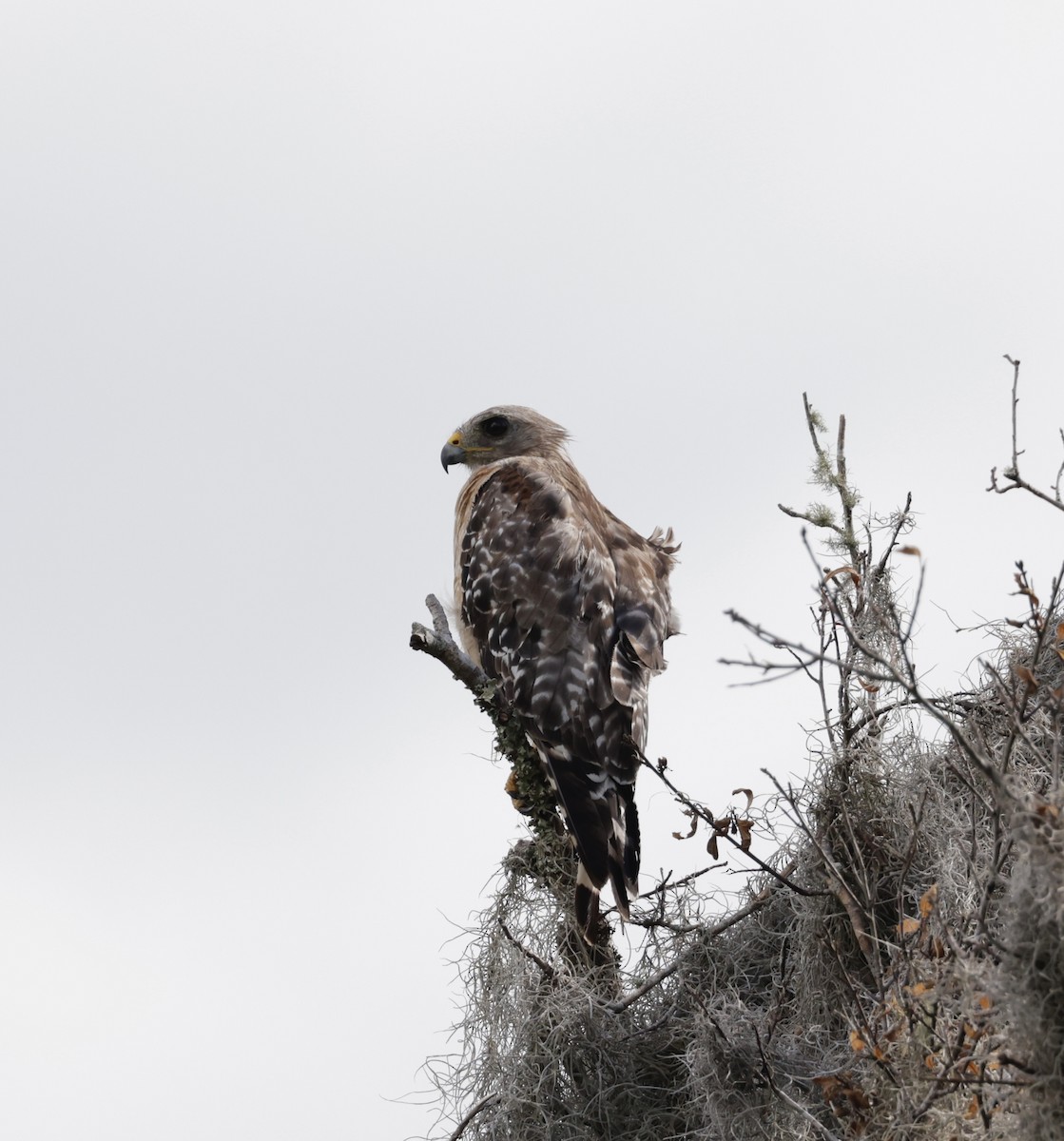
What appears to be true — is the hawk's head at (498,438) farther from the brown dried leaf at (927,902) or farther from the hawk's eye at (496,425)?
the brown dried leaf at (927,902)

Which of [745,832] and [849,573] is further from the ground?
[849,573]

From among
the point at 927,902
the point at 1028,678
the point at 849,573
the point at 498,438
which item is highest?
the point at 498,438

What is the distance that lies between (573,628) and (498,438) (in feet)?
5.15

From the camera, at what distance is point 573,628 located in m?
5.84

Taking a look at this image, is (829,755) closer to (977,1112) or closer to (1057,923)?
(977,1112)

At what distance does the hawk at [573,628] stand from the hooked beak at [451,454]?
0.62 ft

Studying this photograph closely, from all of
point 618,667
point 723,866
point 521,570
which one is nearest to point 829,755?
point 723,866

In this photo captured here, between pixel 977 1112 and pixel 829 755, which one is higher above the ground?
pixel 829 755

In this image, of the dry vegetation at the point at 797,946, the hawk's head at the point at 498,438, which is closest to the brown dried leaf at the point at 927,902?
the dry vegetation at the point at 797,946

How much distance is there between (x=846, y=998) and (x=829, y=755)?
778 mm

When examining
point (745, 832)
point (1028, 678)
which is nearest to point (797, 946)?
point (745, 832)

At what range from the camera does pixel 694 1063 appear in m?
4.74

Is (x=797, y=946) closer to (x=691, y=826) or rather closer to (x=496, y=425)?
(x=691, y=826)

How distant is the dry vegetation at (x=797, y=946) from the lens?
419 centimetres
